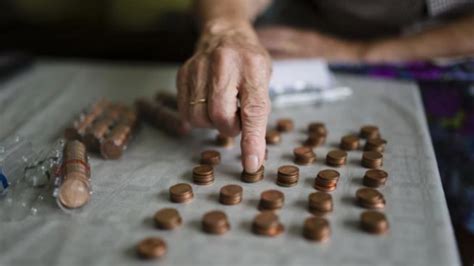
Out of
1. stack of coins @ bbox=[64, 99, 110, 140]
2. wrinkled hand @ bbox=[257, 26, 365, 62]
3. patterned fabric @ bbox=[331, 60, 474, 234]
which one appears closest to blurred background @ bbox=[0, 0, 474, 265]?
wrinkled hand @ bbox=[257, 26, 365, 62]

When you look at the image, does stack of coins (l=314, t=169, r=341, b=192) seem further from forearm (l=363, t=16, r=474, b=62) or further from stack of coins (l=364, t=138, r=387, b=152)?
forearm (l=363, t=16, r=474, b=62)

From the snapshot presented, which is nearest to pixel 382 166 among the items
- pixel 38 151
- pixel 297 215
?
pixel 297 215

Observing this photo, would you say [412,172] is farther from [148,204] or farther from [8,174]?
[8,174]

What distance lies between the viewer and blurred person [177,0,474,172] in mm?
1035

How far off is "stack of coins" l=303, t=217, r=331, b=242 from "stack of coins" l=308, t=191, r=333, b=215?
44 mm

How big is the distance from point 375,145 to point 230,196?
38 centimetres

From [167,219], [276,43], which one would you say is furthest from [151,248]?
[276,43]

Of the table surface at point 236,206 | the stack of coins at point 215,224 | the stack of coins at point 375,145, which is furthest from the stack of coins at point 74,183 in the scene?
the stack of coins at point 375,145

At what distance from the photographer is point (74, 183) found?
895 mm

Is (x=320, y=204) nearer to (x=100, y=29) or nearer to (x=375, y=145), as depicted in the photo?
(x=375, y=145)

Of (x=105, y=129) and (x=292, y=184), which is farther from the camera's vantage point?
(x=105, y=129)

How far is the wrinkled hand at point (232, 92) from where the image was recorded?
39.7 inches

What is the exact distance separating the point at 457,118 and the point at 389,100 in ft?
0.61

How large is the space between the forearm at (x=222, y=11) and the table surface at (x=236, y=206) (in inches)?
11.2
